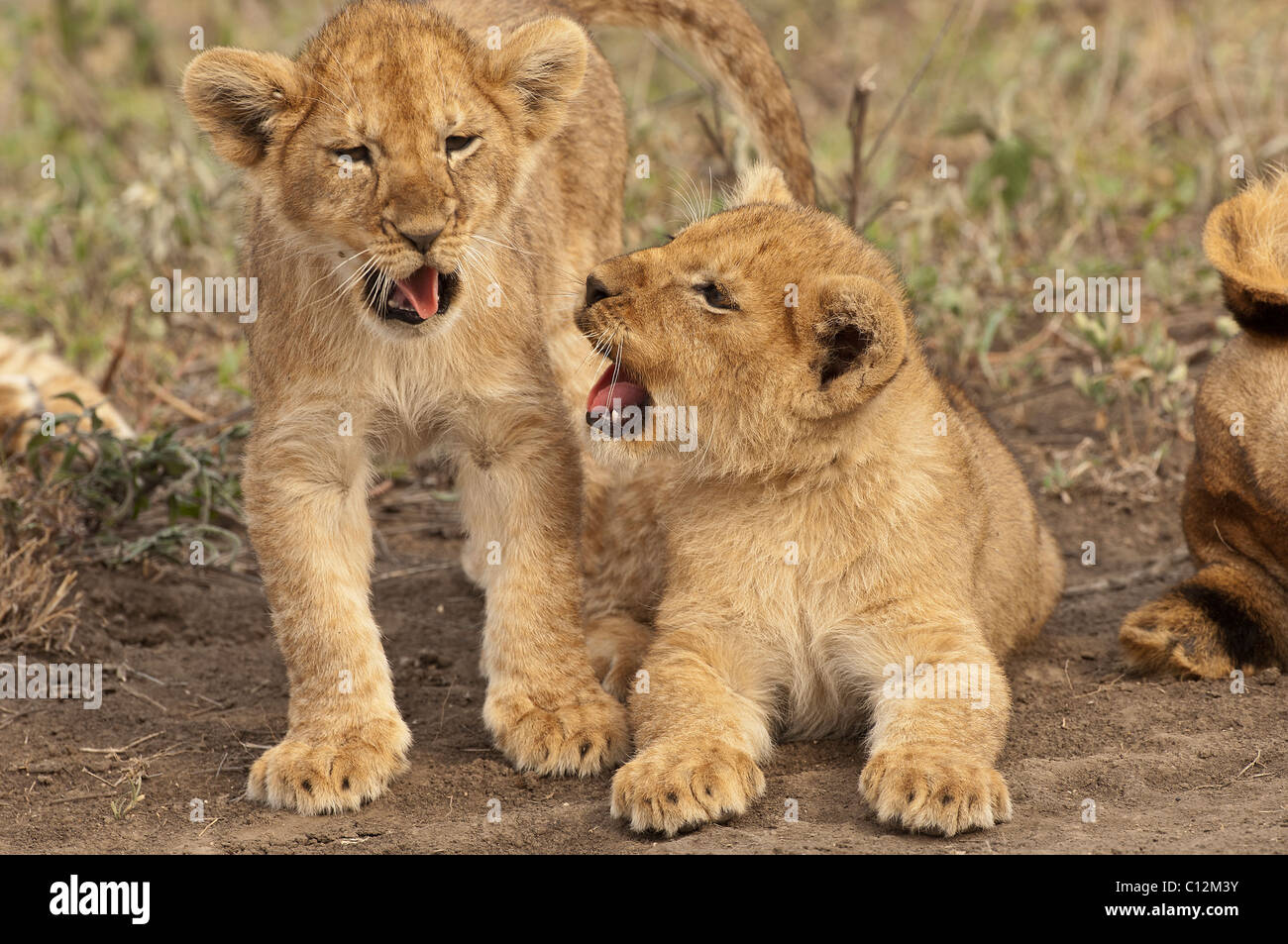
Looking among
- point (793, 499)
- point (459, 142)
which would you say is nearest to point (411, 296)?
point (459, 142)

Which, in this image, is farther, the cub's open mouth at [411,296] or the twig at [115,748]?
the twig at [115,748]

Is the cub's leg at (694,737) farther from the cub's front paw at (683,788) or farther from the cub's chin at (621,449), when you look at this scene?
the cub's chin at (621,449)

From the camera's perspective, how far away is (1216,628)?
450 centimetres

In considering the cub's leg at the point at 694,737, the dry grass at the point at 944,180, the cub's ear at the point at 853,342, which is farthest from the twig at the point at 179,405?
the cub's ear at the point at 853,342

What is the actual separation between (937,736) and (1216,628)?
1.16 m

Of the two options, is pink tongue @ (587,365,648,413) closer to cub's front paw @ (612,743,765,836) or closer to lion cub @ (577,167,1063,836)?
lion cub @ (577,167,1063,836)

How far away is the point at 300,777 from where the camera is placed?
4.02 m

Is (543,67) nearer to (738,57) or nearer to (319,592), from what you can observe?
(738,57)

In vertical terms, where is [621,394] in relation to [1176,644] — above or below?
above

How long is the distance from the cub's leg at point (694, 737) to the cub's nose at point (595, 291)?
898mm

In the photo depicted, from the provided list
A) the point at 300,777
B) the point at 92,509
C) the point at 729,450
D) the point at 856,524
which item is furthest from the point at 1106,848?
the point at 92,509

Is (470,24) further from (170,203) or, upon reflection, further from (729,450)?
(170,203)

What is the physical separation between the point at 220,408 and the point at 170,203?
1409 millimetres

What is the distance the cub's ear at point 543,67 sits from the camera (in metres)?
4.33
